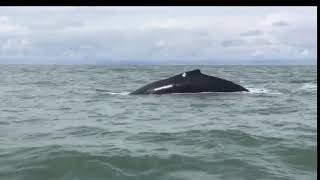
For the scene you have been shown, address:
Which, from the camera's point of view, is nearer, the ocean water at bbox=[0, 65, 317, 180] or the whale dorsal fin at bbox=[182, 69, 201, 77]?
the ocean water at bbox=[0, 65, 317, 180]

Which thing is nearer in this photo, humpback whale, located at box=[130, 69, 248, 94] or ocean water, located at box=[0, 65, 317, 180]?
ocean water, located at box=[0, 65, 317, 180]

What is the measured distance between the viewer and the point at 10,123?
16.7m

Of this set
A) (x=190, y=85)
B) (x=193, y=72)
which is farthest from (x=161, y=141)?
(x=193, y=72)

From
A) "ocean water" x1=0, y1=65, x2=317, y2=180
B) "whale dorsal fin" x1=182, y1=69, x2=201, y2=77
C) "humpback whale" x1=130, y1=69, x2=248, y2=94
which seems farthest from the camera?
"whale dorsal fin" x1=182, y1=69, x2=201, y2=77

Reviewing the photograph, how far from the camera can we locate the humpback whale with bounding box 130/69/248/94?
25719 mm

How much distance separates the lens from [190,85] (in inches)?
1014

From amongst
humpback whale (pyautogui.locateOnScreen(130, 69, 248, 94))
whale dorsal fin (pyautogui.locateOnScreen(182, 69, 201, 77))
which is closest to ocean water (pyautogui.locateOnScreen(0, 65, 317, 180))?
humpback whale (pyautogui.locateOnScreen(130, 69, 248, 94))

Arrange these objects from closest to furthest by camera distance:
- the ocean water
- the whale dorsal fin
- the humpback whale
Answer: the ocean water < the humpback whale < the whale dorsal fin

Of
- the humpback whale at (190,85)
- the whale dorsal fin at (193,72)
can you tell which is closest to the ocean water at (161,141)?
the humpback whale at (190,85)

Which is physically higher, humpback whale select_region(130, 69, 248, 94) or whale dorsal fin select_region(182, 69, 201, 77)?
whale dorsal fin select_region(182, 69, 201, 77)

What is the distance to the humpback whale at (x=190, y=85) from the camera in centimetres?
2572

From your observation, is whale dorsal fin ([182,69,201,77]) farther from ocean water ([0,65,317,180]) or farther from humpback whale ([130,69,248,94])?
ocean water ([0,65,317,180])

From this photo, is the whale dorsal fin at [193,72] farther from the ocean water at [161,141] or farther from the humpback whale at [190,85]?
the ocean water at [161,141]

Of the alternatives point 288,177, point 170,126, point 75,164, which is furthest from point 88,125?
point 288,177
